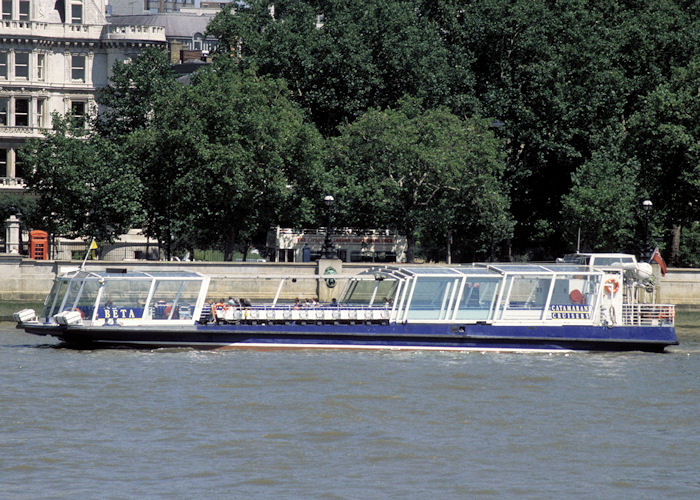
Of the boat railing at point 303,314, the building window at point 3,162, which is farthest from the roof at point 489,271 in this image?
the building window at point 3,162

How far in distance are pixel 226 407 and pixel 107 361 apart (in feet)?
24.8

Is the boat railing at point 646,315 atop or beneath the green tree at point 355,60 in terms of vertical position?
beneath

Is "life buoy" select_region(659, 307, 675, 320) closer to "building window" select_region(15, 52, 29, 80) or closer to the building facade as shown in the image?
the building facade

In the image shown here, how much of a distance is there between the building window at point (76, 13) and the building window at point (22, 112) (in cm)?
659

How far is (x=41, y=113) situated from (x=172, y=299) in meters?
49.6

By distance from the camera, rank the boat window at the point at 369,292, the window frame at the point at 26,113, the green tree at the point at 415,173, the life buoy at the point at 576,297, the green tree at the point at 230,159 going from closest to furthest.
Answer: the life buoy at the point at 576,297, the boat window at the point at 369,292, the green tree at the point at 230,159, the green tree at the point at 415,173, the window frame at the point at 26,113

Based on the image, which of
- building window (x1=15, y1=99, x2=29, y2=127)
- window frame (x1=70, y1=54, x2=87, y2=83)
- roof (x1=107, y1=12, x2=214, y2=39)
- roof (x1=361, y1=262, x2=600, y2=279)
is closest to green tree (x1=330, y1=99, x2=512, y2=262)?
roof (x1=361, y1=262, x2=600, y2=279)

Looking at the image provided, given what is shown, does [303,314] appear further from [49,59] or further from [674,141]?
[49,59]

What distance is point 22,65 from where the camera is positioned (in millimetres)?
82062

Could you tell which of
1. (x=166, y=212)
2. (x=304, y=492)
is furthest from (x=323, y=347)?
(x=166, y=212)

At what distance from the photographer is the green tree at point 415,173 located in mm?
60750

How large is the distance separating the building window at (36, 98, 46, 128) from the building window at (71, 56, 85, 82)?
281 centimetres

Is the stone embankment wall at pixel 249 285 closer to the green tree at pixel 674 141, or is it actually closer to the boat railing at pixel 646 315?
the green tree at pixel 674 141

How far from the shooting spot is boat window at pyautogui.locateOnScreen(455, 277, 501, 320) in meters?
36.9
